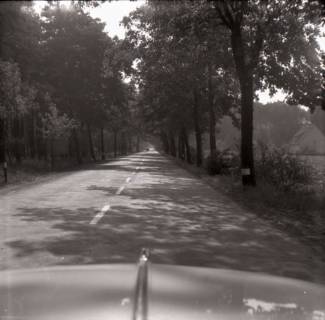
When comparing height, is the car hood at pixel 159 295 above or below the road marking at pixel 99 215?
above

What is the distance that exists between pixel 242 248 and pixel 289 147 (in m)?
15.0

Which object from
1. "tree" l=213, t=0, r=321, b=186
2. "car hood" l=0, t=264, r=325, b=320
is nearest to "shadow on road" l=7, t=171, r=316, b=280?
"car hood" l=0, t=264, r=325, b=320

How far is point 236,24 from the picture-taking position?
703 inches

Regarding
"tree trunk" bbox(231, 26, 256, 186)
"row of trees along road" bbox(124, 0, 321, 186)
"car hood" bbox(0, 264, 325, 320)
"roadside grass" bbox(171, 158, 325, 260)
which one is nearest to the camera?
"car hood" bbox(0, 264, 325, 320)

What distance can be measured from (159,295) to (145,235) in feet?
20.9

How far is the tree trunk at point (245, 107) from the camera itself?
18219 millimetres

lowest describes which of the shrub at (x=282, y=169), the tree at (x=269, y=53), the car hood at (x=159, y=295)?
the shrub at (x=282, y=169)

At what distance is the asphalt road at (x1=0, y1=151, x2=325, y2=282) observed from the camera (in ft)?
22.7

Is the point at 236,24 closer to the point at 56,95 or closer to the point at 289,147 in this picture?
the point at 289,147

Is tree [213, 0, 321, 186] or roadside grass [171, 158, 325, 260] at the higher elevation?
tree [213, 0, 321, 186]

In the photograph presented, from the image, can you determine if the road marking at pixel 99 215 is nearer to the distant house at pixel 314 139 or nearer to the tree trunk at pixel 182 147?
the tree trunk at pixel 182 147

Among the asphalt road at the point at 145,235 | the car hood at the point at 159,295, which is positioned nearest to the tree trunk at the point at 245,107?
the asphalt road at the point at 145,235

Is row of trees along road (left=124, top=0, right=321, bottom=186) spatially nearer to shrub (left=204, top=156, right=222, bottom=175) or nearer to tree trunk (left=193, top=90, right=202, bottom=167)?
shrub (left=204, top=156, right=222, bottom=175)

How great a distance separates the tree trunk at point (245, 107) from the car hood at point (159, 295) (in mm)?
14930
